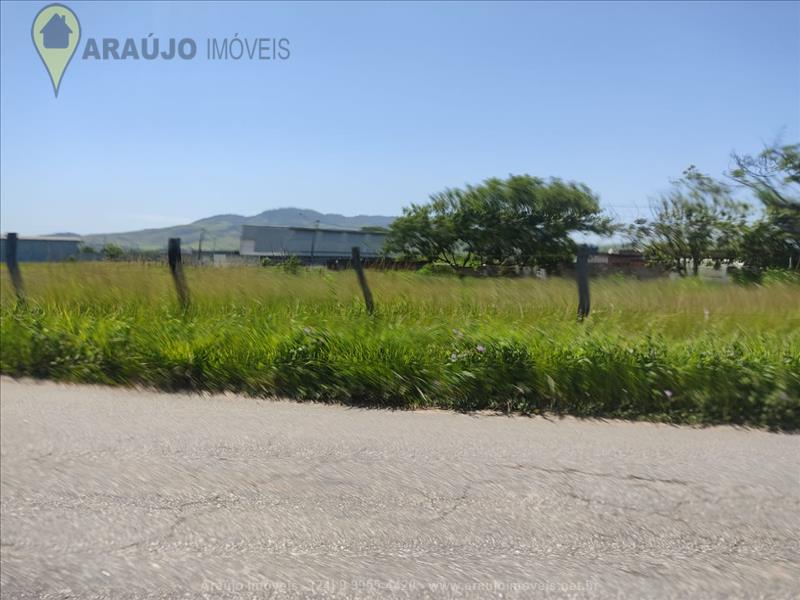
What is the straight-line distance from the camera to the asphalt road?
2.48m

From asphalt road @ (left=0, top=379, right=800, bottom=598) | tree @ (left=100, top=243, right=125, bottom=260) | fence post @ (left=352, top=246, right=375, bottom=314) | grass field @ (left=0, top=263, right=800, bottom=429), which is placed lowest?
asphalt road @ (left=0, top=379, right=800, bottom=598)

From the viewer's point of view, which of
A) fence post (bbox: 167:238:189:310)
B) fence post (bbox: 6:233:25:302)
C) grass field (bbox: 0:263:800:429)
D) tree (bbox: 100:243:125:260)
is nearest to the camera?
grass field (bbox: 0:263:800:429)

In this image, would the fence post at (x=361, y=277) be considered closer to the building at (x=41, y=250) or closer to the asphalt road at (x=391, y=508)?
the asphalt road at (x=391, y=508)

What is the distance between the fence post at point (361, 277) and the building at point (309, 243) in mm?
238

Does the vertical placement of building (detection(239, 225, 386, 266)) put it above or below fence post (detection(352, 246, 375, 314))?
above

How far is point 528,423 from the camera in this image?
4.20m

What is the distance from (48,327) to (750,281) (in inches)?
324

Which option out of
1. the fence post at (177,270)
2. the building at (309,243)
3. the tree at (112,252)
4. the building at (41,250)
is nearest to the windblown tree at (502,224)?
the building at (309,243)

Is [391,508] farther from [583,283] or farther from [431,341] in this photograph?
[583,283]

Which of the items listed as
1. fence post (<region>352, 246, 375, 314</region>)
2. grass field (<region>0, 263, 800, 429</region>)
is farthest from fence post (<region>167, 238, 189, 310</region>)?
fence post (<region>352, 246, 375, 314</region>)

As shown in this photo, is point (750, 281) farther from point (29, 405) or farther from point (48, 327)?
point (48, 327)

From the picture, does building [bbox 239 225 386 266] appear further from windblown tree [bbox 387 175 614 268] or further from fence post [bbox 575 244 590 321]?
fence post [bbox 575 244 590 321]

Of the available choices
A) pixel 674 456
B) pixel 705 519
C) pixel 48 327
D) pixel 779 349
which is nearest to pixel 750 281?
pixel 779 349

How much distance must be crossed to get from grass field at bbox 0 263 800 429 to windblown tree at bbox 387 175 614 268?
28.0 inches
